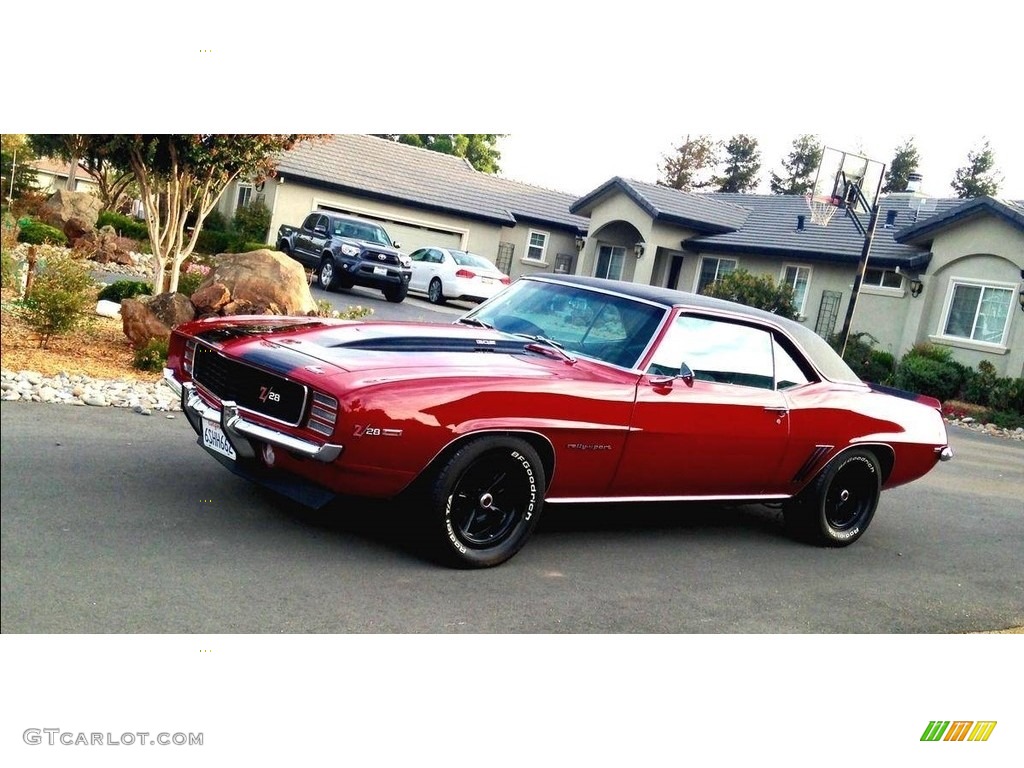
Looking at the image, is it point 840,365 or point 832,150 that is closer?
point 832,150

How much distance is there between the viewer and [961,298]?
14898mm

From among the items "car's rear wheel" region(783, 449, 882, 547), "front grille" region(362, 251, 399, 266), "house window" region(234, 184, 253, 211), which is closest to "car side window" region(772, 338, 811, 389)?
"car's rear wheel" region(783, 449, 882, 547)

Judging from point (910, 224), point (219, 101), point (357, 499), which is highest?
point (910, 224)

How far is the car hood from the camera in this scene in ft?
13.1

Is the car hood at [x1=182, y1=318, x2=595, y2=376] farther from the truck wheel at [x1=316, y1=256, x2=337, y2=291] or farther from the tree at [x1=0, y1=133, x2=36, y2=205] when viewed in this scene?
the truck wheel at [x1=316, y1=256, x2=337, y2=291]

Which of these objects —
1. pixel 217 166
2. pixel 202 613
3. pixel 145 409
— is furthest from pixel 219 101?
pixel 217 166

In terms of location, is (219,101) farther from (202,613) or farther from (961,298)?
(961,298)

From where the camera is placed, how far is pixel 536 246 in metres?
6.93

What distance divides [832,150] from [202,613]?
358 cm

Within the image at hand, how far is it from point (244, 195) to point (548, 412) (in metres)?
4.41

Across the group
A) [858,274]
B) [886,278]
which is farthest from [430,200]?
[886,278]

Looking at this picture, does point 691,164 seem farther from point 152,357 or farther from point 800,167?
point 152,357
